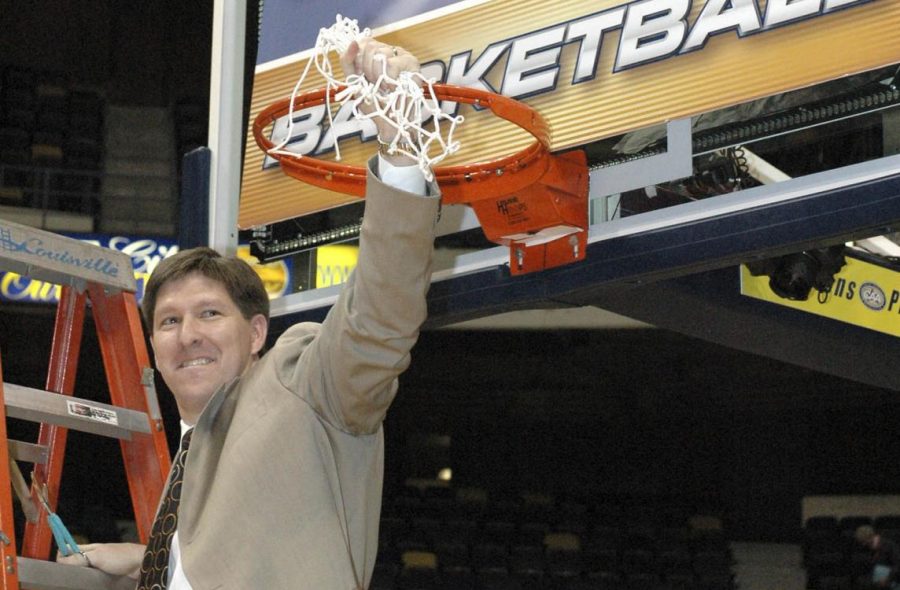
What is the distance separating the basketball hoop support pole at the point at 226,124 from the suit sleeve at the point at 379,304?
1.73 meters

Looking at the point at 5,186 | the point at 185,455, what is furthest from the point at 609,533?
the point at 185,455

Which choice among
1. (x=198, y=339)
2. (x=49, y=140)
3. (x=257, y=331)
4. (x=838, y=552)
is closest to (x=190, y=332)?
(x=198, y=339)

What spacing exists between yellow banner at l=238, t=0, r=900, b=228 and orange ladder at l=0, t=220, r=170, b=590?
1.88ft

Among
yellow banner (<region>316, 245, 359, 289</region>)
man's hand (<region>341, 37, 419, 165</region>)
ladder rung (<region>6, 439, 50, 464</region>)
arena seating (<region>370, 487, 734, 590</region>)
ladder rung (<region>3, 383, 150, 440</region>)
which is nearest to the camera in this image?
man's hand (<region>341, 37, 419, 165</region>)

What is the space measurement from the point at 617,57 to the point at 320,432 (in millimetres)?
1410

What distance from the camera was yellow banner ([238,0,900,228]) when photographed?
2568mm

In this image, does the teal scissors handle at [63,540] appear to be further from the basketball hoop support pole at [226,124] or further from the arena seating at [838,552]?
the arena seating at [838,552]

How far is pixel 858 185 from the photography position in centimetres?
251

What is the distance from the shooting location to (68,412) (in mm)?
2771

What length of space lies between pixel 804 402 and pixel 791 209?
927cm

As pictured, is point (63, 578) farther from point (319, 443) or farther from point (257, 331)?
point (319, 443)

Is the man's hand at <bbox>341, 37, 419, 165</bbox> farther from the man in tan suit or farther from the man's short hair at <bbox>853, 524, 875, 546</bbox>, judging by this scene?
the man's short hair at <bbox>853, 524, 875, 546</bbox>

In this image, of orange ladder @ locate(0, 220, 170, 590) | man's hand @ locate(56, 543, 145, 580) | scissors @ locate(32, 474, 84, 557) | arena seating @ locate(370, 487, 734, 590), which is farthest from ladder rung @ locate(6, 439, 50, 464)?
arena seating @ locate(370, 487, 734, 590)

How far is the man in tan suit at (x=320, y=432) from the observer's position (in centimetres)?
162
